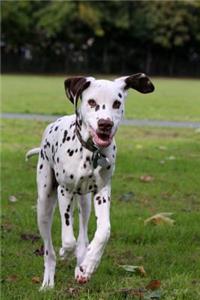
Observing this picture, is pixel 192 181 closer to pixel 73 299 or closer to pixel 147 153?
pixel 147 153

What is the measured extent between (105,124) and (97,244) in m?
0.84

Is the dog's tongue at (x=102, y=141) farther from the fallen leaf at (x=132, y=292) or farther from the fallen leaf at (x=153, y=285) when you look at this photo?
the fallen leaf at (x=153, y=285)

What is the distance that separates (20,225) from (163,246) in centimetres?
157

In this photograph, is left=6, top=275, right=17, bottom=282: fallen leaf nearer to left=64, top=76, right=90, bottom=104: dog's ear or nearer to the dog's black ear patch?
left=64, top=76, right=90, bottom=104: dog's ear

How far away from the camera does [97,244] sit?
4.44 meters

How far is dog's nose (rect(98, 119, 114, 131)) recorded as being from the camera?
4.17 m

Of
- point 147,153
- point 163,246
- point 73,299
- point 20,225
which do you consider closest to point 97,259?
point 73,299

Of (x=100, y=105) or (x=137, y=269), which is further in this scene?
(x=137, y=269)

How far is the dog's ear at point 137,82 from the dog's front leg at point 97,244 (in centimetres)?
80

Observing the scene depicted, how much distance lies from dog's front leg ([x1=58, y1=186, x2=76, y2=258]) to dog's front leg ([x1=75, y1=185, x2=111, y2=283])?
0.27 metres

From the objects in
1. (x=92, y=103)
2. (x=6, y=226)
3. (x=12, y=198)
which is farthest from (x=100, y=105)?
(x=12, y=198)

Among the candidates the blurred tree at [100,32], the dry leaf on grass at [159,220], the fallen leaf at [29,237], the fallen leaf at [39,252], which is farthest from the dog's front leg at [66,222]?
the blurred tree at [100,32]

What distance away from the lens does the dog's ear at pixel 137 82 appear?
4.55m

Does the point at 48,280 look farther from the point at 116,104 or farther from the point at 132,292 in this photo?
the point at 116,104
